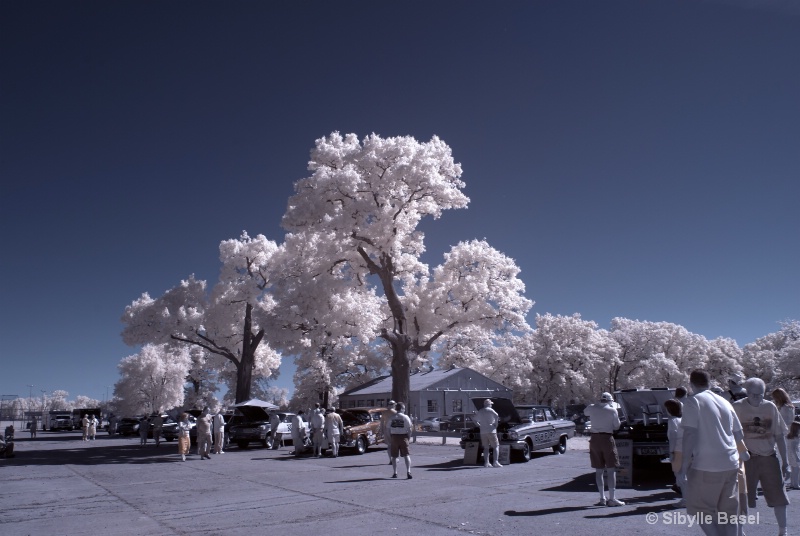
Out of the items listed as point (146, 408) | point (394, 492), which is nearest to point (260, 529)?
point (394, 492)

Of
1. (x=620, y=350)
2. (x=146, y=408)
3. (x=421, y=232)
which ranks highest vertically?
(x=421, y=232)

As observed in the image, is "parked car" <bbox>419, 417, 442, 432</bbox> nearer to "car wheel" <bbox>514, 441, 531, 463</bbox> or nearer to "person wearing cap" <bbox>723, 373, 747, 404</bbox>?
"car wheel" <bbox>514, 441, 531, 463</bbox>

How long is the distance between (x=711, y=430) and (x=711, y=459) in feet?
0.84

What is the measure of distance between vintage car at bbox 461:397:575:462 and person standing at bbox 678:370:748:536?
12193mm

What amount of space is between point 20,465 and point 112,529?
13869 millimetres

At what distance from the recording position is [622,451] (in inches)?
464

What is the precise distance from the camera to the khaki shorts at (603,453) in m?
9.82

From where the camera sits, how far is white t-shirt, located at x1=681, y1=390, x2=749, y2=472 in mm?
5387

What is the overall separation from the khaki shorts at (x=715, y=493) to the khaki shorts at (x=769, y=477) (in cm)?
181

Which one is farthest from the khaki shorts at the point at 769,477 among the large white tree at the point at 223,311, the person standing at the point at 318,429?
the large white tree at the point at 223,311

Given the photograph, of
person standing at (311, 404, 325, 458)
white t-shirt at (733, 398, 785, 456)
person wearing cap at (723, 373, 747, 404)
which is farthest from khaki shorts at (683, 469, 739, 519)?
person standing at (311, 404, 325, 458)

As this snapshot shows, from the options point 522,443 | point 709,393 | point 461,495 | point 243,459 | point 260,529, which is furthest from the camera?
point 243,459

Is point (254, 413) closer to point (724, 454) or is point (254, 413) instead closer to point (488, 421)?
A: point (488, 421)

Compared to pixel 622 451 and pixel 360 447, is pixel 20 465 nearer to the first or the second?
pixel 360 447
